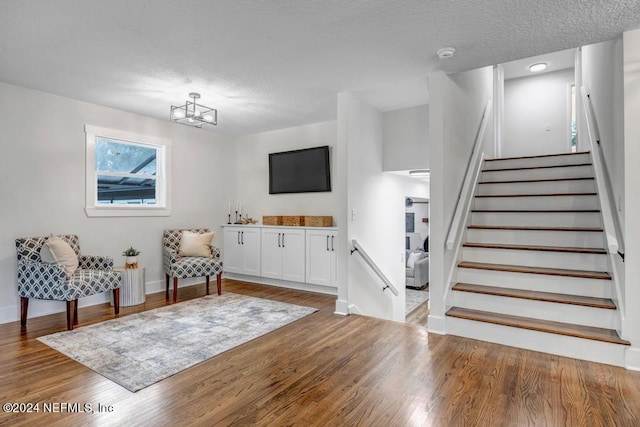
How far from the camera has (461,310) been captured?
3295 mm

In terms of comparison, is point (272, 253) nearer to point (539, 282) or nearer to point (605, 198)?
point (539, 282)

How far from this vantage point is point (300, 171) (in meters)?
5.49

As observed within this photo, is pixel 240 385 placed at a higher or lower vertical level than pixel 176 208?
lower

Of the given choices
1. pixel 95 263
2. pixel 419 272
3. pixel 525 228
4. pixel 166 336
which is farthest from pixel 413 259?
pixel 95 263

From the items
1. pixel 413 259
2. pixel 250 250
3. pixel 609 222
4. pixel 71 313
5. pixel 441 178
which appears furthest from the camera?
pixel 413 259

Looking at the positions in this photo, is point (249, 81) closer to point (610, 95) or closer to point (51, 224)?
point (51, 224)

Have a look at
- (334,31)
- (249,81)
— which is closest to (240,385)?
(334,31)

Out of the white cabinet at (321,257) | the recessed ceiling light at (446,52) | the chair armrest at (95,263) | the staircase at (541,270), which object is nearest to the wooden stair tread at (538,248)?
the staircase at (541,270)

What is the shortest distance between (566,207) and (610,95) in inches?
47.7

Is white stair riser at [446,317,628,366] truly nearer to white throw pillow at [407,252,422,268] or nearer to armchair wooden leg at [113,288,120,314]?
armchair wooden leg at [113,288,120,314]

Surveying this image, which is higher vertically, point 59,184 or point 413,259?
point 59,184

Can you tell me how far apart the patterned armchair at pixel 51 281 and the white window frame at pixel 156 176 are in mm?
747

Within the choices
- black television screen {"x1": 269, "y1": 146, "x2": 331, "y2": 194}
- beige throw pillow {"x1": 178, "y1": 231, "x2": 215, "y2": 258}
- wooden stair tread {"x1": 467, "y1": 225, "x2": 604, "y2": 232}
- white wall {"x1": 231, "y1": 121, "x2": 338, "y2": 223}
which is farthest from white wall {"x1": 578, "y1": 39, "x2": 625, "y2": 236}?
beige throw pillow {"x1": 178, "y1": 231, "x2": 215, "y2": 258}

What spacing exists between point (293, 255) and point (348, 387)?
2.93 meters
